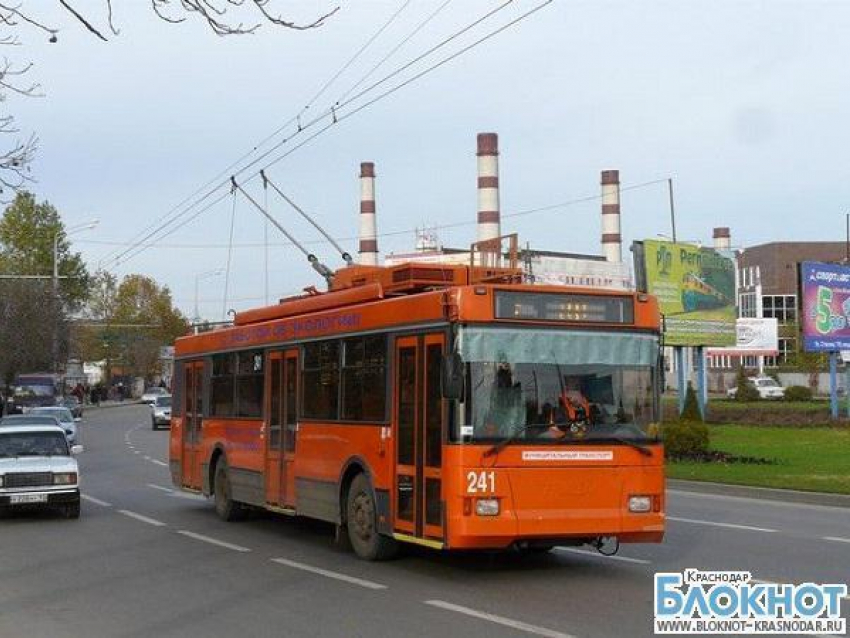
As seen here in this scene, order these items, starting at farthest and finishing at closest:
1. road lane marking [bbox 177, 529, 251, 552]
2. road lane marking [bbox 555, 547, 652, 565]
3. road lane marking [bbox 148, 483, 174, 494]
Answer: road lane marking [bbox 148, 483, 174, 494] < road lane marking [bbox 177, 529, 251, 552] < road lane marking [bbox 555, 547, 652, 565]

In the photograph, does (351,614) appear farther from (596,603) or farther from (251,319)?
(251,319)

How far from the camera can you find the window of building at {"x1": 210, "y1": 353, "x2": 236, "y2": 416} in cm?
1845

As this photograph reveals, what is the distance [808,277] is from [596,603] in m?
36.9

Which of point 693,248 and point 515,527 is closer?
point 515,527

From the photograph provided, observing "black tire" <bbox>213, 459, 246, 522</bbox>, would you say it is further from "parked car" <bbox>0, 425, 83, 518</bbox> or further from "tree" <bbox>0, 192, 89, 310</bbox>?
"tree" <bbox>0, 192, 89, 310</bbox>

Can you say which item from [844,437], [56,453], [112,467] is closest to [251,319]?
[56,453]

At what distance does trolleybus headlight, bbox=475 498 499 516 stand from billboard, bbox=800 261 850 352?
3567 centimetres

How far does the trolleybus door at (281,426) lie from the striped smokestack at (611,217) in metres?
66.7

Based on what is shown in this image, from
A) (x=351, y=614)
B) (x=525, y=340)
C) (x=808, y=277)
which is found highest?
(x=808, y=277)

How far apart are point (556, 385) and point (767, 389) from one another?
227ft

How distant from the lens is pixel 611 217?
271 feet

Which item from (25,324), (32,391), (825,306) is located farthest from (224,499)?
(25,324)

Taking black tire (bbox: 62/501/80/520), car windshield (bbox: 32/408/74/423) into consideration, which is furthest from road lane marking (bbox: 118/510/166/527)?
car windshield (bbox: 32/408/74/423)

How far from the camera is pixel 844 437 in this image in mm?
38344
